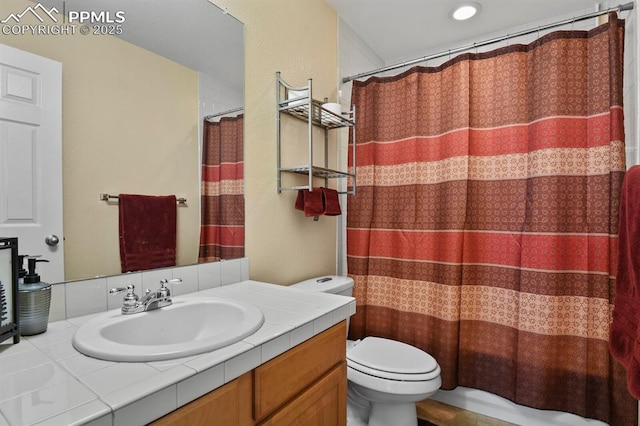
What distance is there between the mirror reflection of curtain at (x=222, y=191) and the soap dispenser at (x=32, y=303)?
0.53m

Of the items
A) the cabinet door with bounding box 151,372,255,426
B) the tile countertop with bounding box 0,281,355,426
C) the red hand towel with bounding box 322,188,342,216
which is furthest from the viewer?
the red hand towel with bounding box 322,188,342,216

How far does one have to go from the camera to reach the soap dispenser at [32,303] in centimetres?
79

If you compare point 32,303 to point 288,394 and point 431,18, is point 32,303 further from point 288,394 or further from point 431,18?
point 431,18

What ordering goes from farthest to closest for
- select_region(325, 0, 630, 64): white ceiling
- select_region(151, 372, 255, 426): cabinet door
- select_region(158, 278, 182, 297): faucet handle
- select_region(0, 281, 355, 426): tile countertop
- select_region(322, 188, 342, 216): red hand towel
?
select_region(325, 0, 630, 64): white ceiling < select_region(322, 188, 342, 216): red hand towel < select_region(158, 278, 182, 297): faucet handle < select_region(151, 372, 255, 426): cabinet door < select_region(0, 281, 355, 426): tile countertop

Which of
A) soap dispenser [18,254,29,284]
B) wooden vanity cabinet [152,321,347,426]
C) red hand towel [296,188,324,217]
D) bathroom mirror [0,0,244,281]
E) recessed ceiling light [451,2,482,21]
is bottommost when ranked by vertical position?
wooden vanity cabinet [152,321,347,426]

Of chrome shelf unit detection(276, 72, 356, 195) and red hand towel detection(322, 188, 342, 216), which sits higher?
chrome shelf unit detection(276, 72, 356, 195)

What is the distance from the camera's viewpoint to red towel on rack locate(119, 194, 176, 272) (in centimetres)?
108

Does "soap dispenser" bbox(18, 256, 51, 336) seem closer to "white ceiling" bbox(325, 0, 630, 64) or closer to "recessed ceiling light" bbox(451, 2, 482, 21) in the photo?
"white ceiling" bbox(325, 0, 630, 64)

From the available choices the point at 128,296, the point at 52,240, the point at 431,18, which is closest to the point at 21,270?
the point at 52,240

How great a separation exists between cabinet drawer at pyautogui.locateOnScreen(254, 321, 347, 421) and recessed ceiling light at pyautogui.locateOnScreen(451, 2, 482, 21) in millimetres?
1976

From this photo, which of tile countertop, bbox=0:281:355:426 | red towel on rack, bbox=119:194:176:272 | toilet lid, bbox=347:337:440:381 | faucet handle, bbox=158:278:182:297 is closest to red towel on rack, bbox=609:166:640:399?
toilet lid, bbox=347:337:440:381

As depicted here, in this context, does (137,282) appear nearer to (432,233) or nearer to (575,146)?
(432,233)

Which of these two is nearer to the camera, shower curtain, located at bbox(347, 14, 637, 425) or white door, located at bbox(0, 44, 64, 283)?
white door, located at bbox(0, 44, 64, 283)

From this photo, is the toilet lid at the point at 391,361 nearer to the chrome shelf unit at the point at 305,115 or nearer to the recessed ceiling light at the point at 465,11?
the chrome shelf unit at the point at 305,115
